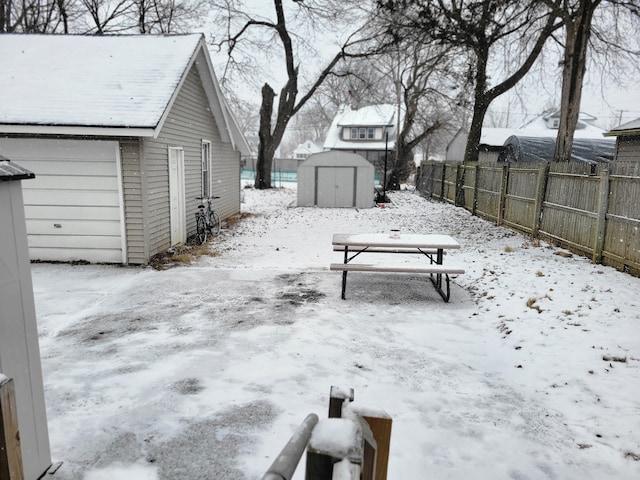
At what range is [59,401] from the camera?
3.75 m

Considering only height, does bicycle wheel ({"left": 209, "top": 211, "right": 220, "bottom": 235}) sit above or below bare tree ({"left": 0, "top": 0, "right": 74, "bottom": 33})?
below

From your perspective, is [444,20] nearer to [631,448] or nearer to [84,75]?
[84,75]

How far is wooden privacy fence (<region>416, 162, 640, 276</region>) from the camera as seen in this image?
7.25 metres

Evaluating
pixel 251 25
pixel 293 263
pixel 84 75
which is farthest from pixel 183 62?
pixel 251 25

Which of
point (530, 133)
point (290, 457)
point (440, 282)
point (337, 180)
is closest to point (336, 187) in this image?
point (337, 180)

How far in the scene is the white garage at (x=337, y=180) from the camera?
2027cm

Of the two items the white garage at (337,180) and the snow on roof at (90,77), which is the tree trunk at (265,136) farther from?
the snow on roof at (90,77)

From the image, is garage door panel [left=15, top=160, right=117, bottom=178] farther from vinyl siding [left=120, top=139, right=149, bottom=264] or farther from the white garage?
the white garage

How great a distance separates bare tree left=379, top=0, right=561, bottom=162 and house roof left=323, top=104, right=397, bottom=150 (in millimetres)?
24287

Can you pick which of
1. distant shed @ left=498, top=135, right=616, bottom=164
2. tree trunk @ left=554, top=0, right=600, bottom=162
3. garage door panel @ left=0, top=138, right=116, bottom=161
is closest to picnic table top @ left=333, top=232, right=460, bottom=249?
garage door panel @ left=0, top=138, right=116, bottom=161

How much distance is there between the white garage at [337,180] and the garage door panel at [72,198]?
12.4 meters

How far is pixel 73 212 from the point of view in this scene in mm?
8523

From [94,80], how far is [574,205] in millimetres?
10241

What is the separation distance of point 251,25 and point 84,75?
18.1 m
